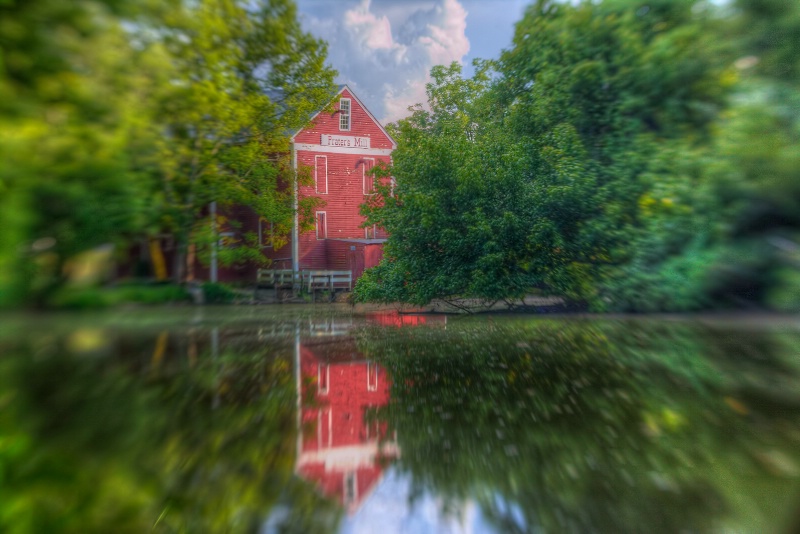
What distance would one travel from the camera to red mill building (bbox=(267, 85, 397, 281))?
28.2 m

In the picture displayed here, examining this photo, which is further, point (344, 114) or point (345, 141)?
point (344, 114)

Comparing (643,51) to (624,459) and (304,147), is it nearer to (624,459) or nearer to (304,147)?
(624,459)

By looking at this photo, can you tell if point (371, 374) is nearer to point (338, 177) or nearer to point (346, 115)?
point (338, 177)

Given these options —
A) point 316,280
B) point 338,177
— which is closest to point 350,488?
point 316,280

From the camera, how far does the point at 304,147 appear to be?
2853 centimetres

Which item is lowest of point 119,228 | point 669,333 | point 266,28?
point 669,333

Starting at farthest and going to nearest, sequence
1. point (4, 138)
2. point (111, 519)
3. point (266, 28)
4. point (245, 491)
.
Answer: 1. point (266, 28)
2. point (4, 138)
3. point (245, 491)
4. point (111, 519)

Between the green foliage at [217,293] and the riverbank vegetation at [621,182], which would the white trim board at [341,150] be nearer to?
the riverbank vegetation at [621,182]

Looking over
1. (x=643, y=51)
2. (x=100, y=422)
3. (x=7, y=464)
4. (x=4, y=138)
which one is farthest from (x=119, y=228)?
(x=643, y=51)

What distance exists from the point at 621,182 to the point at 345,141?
56.6 ft

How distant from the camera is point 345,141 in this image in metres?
29.8

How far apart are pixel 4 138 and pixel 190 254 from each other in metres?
5.76

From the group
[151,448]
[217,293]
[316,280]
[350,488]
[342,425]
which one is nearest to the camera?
[350,488]

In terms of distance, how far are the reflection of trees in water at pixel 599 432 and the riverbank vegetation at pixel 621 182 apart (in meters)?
5.01
